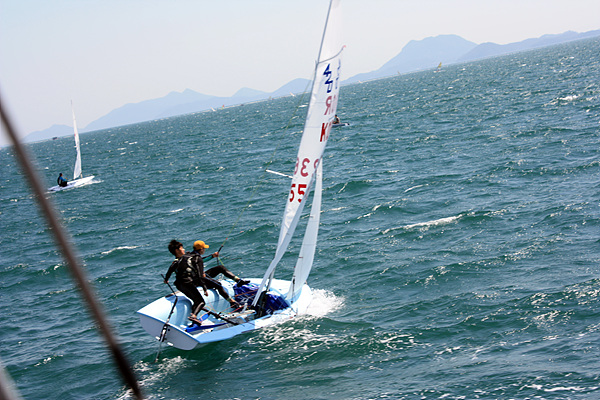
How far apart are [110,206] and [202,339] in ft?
66.6

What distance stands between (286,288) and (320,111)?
14.2ft

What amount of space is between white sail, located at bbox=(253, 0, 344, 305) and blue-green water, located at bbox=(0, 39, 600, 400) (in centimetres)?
257

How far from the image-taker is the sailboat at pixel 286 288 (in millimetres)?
10070

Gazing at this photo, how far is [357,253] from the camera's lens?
15.3 meters

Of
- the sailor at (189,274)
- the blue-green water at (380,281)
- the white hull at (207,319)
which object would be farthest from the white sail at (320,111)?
the blue-green water at (380,281)

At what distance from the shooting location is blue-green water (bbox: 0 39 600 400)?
9.09 meters

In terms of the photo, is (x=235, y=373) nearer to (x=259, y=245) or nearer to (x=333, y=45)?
(x=333, y=45)

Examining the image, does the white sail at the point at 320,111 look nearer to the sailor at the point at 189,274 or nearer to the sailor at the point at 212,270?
the sailor at the point at 212,270

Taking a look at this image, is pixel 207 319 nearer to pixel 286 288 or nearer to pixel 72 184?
pixel 286 288

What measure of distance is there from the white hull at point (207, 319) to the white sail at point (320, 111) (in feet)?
3.11

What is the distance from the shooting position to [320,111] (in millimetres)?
10234

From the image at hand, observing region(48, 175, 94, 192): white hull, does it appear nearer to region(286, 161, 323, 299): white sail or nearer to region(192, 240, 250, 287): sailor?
region(192, 240, 250, 287): sailor

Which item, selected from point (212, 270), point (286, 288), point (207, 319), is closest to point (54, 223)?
point (207, 319)

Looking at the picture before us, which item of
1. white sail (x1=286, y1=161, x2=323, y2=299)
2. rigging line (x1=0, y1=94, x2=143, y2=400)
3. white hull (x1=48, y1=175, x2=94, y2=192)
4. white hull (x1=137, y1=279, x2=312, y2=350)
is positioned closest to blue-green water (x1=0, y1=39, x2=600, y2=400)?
white hull (x1=137, y1=279, x2=312, y2=350)
